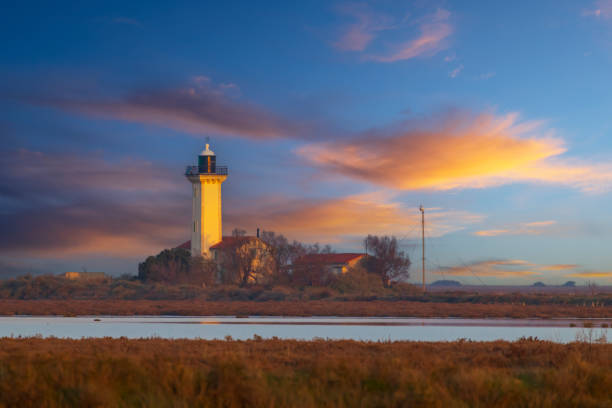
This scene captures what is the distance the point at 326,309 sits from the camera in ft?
134

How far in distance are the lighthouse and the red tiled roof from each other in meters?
9.14

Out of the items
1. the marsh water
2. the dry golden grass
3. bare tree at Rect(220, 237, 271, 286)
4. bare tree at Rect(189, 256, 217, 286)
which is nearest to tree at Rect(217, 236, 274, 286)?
bare tree at Rect(220, 237, 271, 286)

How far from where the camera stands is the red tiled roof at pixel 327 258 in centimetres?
6106

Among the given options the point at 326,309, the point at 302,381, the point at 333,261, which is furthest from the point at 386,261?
the point at 302,381

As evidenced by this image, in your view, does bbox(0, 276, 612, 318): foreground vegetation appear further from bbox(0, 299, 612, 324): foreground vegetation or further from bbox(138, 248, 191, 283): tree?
bbox(138, 248, 191, 283): tree

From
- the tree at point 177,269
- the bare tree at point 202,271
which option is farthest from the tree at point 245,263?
the tree at point 177,269

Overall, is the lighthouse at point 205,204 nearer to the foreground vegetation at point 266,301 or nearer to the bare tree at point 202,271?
the bare tree at point 202,271

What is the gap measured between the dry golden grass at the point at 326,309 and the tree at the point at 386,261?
1698 cm

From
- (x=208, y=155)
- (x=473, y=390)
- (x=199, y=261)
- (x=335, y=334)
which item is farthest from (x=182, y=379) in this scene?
(x=208, y=155)

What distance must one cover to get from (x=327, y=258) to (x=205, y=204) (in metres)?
13.1

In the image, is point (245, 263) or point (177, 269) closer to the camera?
point (245, 263)

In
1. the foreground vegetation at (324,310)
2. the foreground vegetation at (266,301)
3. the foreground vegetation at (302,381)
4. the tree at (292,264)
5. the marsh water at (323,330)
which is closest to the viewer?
the foreground vegetation at (302,381)

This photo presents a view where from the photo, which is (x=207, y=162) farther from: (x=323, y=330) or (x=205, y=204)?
(x=323, y=330)

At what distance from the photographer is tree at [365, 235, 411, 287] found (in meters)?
64.4
